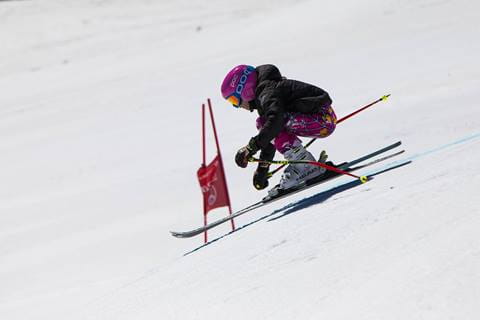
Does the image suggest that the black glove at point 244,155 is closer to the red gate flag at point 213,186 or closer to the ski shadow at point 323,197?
the ski shadow at point 323,197

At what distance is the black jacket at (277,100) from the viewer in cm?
494

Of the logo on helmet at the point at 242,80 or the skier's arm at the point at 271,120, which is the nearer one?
the skier's arm at the point at 271,120

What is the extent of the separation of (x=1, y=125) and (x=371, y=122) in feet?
33.6

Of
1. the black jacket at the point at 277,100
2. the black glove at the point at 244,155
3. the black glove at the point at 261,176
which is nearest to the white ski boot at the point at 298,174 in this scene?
the black glove at the point at 261,176

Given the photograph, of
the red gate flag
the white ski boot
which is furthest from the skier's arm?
the red gate flag

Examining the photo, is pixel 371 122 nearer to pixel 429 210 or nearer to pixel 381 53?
pixel 381 53

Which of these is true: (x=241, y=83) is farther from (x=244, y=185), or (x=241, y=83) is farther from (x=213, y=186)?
(x=244, y=185)

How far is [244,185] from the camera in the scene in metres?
8.44

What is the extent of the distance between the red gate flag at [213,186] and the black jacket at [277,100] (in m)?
0.92

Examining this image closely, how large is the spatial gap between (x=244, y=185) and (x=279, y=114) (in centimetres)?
357

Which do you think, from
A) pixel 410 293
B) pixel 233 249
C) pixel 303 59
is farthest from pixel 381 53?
pixel 410 293

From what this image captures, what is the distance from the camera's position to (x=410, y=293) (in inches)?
116

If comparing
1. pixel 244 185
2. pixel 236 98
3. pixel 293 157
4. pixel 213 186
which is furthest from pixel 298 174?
pixel 244 185

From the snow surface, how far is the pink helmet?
1009 mm
